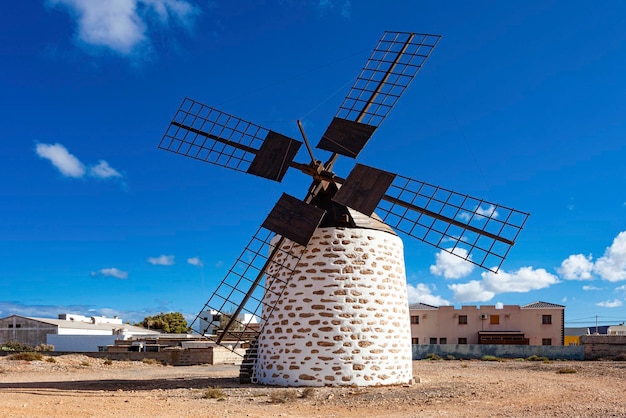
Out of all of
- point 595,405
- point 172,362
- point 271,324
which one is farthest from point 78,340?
point 595,405

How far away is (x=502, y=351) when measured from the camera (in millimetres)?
35344

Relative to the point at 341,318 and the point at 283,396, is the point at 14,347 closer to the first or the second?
the point at 341,318

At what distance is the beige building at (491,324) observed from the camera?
46469mm

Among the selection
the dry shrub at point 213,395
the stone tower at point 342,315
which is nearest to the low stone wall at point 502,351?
the stone tower at point 342,315

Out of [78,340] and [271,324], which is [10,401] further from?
[78,340]

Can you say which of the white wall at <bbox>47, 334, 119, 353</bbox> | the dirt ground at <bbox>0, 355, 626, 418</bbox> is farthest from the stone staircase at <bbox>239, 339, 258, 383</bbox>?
the white wall at <bbox>47, 334, 119, 353</bbox>

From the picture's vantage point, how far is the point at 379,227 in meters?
15.2

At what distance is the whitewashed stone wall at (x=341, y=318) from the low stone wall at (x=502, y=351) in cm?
2205

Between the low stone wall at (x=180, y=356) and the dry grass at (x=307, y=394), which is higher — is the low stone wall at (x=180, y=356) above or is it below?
below

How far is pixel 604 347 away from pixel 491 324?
1618cm

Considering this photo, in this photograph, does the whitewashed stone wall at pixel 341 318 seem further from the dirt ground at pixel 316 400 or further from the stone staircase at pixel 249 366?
the stone staircase at pixel 249 366

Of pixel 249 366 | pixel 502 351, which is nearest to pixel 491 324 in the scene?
pixel 502 351

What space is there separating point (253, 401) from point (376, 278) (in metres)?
4.19

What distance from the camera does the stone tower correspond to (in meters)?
14.0
